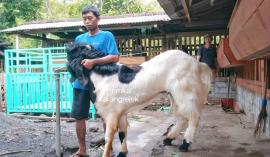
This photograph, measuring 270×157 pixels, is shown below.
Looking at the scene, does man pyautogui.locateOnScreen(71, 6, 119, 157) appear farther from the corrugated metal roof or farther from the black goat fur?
the corrugated metal roof

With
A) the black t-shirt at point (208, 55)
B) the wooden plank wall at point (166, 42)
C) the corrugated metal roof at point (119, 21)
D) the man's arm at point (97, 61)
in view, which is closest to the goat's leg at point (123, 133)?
the man's arm at point (97, 61)

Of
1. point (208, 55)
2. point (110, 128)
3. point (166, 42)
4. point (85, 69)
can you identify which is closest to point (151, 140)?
point (110, 128)

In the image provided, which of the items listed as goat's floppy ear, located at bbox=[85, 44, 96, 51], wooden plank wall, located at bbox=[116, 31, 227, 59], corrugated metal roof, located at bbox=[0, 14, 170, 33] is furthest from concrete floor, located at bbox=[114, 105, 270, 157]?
wooden plank wall, located at bbox=[116, 31, 227, 59]

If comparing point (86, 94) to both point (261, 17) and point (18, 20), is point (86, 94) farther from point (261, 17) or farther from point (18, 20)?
point (18, 20)

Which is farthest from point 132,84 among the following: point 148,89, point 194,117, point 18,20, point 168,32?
point 18,20

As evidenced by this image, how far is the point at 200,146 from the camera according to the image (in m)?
4.62

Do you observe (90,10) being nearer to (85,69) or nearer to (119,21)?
(85,69)

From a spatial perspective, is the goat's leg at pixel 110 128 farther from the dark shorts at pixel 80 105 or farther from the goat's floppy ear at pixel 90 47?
the goat's floppy ear at pixel 90 47

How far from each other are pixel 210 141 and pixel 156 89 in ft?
4.64

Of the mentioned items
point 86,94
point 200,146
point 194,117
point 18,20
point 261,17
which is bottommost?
point 200,146

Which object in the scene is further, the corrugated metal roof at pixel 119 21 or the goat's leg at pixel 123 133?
the corrugated metal roof at pixel 119 21

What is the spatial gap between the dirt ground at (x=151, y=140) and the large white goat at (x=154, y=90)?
40cm

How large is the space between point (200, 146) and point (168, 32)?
7.89 m

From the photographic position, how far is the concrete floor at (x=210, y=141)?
4.27m
